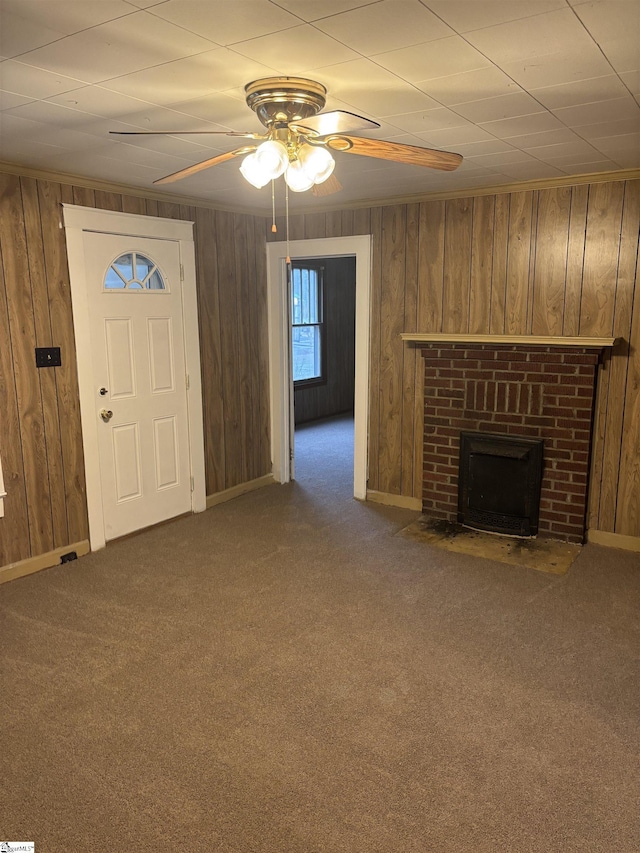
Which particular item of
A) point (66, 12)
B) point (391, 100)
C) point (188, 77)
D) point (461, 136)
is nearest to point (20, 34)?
point (66, 12)

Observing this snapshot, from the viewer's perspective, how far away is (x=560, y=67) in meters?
2.03

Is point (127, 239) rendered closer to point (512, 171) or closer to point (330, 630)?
point (512, 171)

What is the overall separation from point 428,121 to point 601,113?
0.69 meters

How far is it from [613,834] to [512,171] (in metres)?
3.26

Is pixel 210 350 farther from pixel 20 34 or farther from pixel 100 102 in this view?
pixel 20 34

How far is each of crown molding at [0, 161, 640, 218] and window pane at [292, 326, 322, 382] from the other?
3238 mm

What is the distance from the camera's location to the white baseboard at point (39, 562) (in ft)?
11.7

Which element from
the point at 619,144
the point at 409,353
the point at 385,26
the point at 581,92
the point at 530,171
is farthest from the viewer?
the point at 409,353

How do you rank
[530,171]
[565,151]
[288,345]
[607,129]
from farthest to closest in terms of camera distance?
[288,345] → [530,171] → [565,151] → [607,129]

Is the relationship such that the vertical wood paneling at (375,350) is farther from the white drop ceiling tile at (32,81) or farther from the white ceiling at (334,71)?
the white drop ceiling tile at (32,81)

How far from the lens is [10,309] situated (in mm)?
3418

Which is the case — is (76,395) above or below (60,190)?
below

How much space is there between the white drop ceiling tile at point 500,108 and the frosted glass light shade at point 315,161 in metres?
0.70

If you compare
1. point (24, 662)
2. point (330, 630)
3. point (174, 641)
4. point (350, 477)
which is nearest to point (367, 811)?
point (330, 630)
